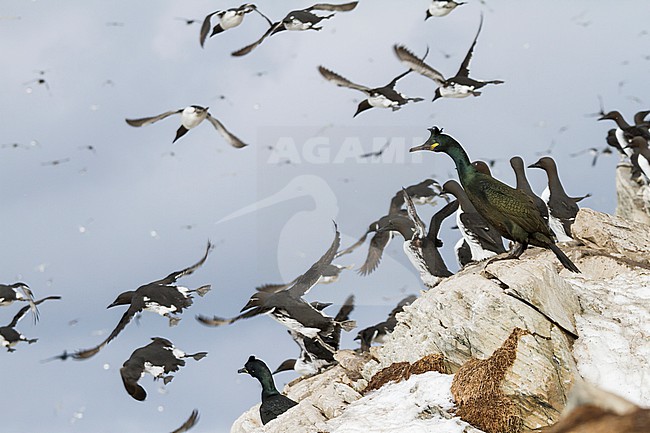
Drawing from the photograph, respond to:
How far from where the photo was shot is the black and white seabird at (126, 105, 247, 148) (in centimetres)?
1658

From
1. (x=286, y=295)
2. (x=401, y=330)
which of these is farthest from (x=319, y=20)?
(x=401, y=330)

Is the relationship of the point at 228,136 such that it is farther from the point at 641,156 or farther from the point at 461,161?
the point at 641,156

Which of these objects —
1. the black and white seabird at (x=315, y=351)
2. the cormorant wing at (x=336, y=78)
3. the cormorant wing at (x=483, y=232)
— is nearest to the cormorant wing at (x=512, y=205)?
the cormorant wing at (x=483, y=232)

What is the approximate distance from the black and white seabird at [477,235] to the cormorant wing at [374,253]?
2.83 metres

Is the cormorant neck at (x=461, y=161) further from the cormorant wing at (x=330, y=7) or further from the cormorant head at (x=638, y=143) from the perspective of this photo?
the cormorant head at (x=638, y=143)

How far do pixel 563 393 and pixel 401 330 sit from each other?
2388mm

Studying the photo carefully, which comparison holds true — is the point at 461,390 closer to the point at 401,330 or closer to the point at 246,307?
the point at 401,330

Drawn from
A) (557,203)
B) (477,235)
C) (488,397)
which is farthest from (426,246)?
(488,397)

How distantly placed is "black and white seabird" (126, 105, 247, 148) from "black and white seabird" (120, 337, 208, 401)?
428cm

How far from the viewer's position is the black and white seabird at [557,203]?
595 inches

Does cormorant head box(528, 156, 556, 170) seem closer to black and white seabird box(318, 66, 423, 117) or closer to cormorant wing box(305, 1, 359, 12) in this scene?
black and white seabird box(318, 66, 423, 117)

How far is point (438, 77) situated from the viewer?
19.6 metres

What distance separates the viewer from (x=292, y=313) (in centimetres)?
1321

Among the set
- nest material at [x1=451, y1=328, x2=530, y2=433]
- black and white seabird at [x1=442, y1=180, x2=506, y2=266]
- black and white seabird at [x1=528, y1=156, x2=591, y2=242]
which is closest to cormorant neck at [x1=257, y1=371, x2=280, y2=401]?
nest material at [x1=451, y1=328, x2=530, y2=433]
